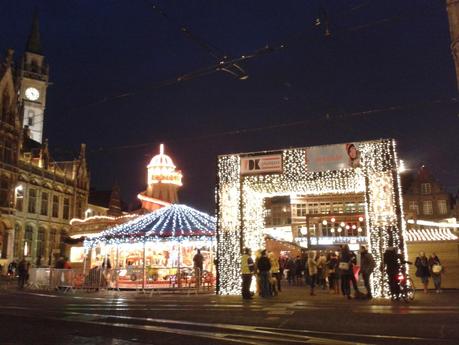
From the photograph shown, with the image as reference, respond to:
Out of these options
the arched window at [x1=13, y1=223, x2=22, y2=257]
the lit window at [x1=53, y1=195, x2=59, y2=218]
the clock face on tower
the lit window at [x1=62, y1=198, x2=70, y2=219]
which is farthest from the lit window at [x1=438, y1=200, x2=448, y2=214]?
the clock face on tower

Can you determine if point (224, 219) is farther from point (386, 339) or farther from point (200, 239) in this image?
point (386, 339)

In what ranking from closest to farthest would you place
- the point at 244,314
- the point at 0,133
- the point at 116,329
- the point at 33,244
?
the point at 116,329
the point at 244,314
the point at 0,133
the point at 33,244

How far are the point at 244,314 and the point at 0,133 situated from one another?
135 feet

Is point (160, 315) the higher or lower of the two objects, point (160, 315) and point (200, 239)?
the lower

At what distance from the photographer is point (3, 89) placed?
156ft

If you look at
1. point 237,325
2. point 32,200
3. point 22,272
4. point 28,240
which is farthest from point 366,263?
point 32,200

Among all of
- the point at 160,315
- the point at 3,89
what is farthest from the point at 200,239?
the point at 3,89

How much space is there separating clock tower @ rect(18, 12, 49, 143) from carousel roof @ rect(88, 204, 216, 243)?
52.2 metres

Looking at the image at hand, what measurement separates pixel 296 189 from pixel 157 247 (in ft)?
33.8

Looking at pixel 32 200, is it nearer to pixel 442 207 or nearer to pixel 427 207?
pixel 427 207

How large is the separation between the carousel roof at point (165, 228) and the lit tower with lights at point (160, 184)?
18.4 metres

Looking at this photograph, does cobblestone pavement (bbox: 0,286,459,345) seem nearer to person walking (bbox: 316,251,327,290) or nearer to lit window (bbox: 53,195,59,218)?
person walking (bbox: 316,251,327,290)

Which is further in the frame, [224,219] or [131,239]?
[131,239]

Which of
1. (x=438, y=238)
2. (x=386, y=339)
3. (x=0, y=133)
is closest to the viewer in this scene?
(x=386, y=339)
